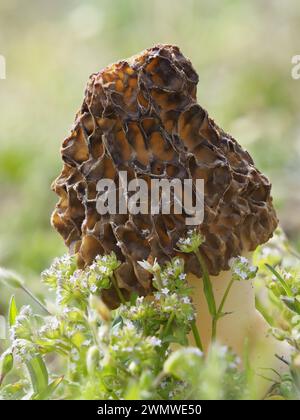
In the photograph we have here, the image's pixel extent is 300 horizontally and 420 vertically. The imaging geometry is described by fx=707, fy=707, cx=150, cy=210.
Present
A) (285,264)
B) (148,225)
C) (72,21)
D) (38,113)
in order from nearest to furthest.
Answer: (148,225)
(285,264)
(38,113)
(72,21)

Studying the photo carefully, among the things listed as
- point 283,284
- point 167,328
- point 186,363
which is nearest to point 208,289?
point 167,328

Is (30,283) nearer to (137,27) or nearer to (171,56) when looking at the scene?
(171,56)

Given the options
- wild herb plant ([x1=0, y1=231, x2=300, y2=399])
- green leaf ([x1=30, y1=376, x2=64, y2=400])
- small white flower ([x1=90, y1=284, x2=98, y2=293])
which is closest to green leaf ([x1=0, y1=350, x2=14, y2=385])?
wild herb plant ([x1=0, y1=231, x2=300, y2=399])

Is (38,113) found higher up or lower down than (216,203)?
higher up

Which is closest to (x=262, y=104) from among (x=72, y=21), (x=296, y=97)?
(x=296, y=97)

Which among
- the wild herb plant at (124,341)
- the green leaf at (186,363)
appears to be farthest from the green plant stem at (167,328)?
the green leaf at (186,363)

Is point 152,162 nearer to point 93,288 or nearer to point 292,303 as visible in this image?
point 93,288
